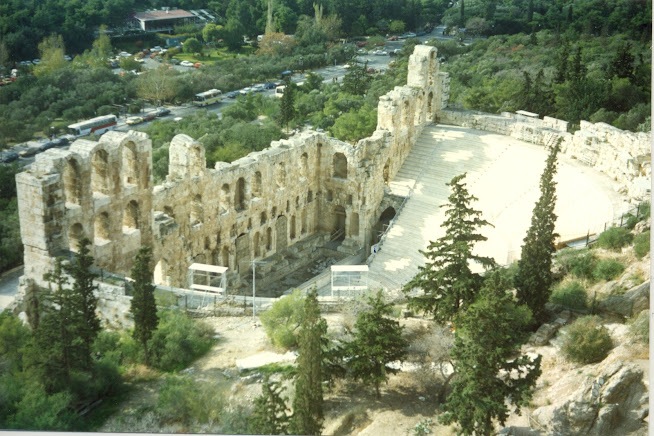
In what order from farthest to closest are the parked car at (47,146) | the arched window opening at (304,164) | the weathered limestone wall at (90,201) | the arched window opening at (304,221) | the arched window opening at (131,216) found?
the arched window opening at (304,221) < the arched window opening at (304,164) < the parked car at (47,146) < the arched window opening at (131,216) < the weathered limestone wall at (90,201)

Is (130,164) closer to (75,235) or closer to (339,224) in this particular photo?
(75,235)

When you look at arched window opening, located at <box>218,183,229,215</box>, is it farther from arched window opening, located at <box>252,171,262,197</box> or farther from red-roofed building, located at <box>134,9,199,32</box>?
red-roofed building, located at <box>134,9,199,32</box>

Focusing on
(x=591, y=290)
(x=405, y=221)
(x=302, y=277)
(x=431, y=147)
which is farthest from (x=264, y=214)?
(x=591, y=290)

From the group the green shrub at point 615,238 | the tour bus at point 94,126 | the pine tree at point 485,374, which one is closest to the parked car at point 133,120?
the tour bus at point 94,126

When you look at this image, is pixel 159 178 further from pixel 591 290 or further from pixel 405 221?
pixel 591 290

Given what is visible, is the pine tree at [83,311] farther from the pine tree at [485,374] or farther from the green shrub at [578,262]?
the green shrub at [578,262]

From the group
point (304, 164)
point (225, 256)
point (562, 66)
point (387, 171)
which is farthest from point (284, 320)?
point (562, 66)
